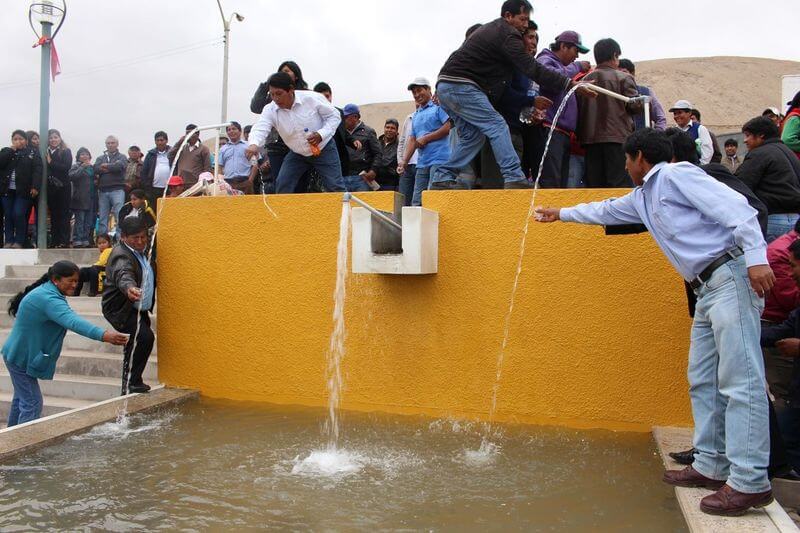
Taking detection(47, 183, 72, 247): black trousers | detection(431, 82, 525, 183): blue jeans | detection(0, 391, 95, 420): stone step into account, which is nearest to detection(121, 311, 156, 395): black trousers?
detection(0, 391, 95, 420): stone step

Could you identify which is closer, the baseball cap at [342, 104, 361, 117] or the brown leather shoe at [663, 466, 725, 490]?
the brown leather shoe at [663, 466, 725, 490]

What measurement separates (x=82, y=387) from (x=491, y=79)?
201 inches

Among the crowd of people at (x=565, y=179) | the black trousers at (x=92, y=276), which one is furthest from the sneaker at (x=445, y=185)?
the black trousers at (x=92, y=276)

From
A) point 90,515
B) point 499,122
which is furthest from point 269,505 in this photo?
point 499,122

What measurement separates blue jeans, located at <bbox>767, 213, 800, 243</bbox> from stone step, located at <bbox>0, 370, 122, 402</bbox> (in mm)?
6151

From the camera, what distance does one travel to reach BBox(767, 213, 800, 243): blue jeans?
5625mm

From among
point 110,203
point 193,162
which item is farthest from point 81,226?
point 193,162

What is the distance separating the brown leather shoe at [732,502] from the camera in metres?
3.57

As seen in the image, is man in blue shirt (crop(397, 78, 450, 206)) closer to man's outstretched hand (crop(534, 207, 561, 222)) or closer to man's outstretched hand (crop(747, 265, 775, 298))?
man's outstretched hand (crop(534, 207, 561, 222))

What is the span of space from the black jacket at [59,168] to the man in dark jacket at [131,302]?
5.63 metres

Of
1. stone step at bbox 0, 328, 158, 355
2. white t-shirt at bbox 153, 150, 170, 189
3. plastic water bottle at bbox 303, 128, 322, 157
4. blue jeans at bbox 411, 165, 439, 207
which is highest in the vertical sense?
white t-shirt at bbox 153, 150, 170, 189

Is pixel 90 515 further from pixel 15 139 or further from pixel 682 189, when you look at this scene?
pixel 15 139

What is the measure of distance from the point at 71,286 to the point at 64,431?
1.35m

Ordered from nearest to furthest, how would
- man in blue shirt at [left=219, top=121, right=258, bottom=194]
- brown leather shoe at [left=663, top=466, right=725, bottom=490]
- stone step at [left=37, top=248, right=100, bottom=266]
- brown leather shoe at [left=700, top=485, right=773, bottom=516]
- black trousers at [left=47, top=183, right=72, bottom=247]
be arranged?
brown leather shoe at [left=700, top=485, right=773, bottom=516], brown leather shoe at [left=663, top=466, right=725, bottom=490], man in blue shirt at [left=219, top=121, right=258, bottom=194], stone step at [left=37, top=248, right=100, bottom=266], black trousers at [left=47, top=183, right=72, bottom=247]
